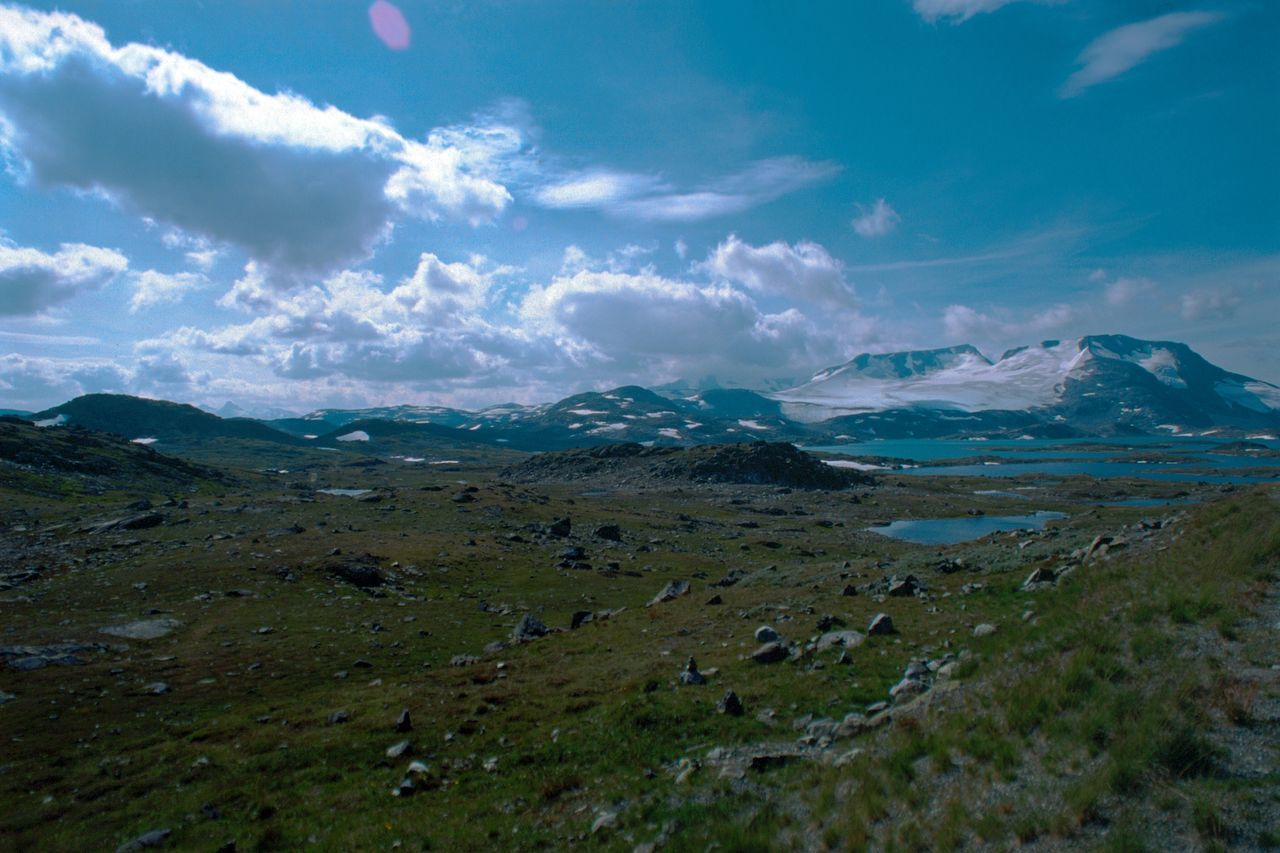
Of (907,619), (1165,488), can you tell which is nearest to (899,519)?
(1165,488)

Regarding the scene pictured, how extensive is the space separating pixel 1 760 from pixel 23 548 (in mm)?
41024

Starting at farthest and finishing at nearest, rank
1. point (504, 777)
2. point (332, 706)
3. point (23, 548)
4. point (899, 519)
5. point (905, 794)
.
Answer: point (899, 519)
point (23, 548)
point (332, 706)
point (504, 777)
point (905, 794)

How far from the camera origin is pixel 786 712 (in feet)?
52.2

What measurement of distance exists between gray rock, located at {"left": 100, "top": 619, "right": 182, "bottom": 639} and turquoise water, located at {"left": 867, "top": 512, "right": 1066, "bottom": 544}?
285 ft

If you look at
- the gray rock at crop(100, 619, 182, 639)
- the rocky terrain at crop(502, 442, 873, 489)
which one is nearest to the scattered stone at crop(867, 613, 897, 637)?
the gray rock at crop(100, 619, 182, 639)

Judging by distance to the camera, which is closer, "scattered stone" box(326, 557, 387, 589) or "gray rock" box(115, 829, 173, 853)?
"gray rock" box(115, 829, 173, 853)

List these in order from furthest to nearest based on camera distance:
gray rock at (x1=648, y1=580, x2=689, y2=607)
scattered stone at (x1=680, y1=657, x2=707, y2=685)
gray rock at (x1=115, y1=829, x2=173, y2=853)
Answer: gray rock at (x1=648, y1=580, x2=689, y2=607), scattered stone at (x1=680, y1=657, x2=707, y2=685), gray rock at (x1=115, y1=829, x2=173, y2=853)

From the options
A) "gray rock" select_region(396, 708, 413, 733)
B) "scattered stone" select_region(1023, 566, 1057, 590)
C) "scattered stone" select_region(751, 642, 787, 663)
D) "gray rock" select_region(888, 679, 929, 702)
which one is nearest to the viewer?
"gray rock" select_region(888, 679, 929, 702)

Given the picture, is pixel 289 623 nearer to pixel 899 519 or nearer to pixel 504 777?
pixel 504 777

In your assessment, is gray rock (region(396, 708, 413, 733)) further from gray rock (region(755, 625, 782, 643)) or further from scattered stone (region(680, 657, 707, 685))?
gray rock (region(755, 625, 782, 643))

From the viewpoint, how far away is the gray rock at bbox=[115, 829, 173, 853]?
1331 centimetres

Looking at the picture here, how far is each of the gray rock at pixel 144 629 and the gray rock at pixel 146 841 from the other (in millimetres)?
18718

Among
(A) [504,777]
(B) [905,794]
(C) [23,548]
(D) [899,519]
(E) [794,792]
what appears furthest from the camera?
(D) [899,519]

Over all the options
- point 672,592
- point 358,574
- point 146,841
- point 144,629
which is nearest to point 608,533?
point 672,592
